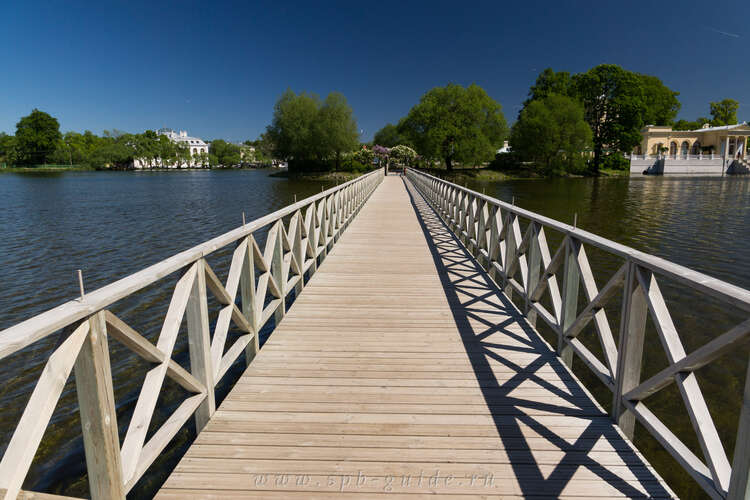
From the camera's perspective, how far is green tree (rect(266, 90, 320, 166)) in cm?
5331

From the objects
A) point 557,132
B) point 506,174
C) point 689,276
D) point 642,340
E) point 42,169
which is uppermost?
point 557,132

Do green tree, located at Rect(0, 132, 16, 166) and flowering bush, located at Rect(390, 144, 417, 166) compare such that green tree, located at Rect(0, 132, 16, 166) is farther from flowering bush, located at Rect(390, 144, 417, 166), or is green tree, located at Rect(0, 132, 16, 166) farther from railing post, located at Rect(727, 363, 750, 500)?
railing post, located at Rect(727, 363, 750, 500)

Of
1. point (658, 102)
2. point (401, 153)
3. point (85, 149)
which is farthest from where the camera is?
point (85, 149)

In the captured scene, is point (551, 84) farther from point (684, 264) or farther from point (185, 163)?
point (185, 163)

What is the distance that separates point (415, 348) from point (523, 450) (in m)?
1.46

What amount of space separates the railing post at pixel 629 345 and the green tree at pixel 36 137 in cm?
10707

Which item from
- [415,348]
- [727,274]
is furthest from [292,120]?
[415,348]

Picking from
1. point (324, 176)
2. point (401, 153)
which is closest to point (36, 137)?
point (324, 176)

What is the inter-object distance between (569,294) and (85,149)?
125m

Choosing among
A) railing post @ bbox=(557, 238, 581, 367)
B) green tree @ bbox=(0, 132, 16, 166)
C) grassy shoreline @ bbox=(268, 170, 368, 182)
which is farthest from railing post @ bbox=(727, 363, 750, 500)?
green tree @ bbox=(0, 132, 16, 166)

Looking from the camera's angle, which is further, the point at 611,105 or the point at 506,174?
the point at 611,105

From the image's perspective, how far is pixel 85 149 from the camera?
103m

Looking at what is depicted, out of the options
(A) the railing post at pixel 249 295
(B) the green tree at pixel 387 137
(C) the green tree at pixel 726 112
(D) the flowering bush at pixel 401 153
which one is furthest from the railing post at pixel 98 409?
(C) the green tree at pixel 726 112

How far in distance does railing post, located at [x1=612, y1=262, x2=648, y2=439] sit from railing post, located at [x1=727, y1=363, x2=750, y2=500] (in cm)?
79
